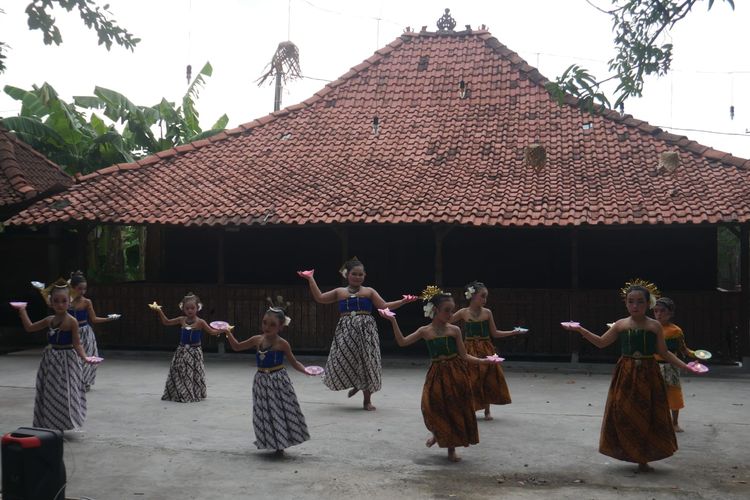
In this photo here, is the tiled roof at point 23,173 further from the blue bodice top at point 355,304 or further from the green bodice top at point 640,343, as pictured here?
the green bodice top at point 640,343

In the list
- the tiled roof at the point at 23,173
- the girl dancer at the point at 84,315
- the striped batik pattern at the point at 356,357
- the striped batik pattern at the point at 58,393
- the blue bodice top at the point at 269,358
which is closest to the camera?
the blue bodice top at the point at 269,358

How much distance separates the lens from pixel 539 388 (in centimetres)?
1148

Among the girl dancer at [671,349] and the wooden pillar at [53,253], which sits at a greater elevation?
the wooden pillar at [53,253]

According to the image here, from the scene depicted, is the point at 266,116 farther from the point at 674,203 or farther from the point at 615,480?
the point at 615,480

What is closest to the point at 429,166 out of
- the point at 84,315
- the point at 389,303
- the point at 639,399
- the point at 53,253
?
the point at 389,303

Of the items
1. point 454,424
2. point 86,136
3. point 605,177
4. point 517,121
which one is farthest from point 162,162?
point 454,424

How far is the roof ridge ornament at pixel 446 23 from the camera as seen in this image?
759 inches

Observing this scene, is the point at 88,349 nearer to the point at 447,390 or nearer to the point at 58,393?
the point at 58,393

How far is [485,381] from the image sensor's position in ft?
29.6

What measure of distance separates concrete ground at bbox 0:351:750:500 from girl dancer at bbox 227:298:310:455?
17 cm

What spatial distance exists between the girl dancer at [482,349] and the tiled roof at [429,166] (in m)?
4.10

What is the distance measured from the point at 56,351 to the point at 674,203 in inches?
375

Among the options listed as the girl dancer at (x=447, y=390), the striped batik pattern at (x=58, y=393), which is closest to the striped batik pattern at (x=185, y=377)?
the striped batik pattern at (x=58, y=393)

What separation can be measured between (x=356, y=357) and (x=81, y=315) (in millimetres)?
3594
